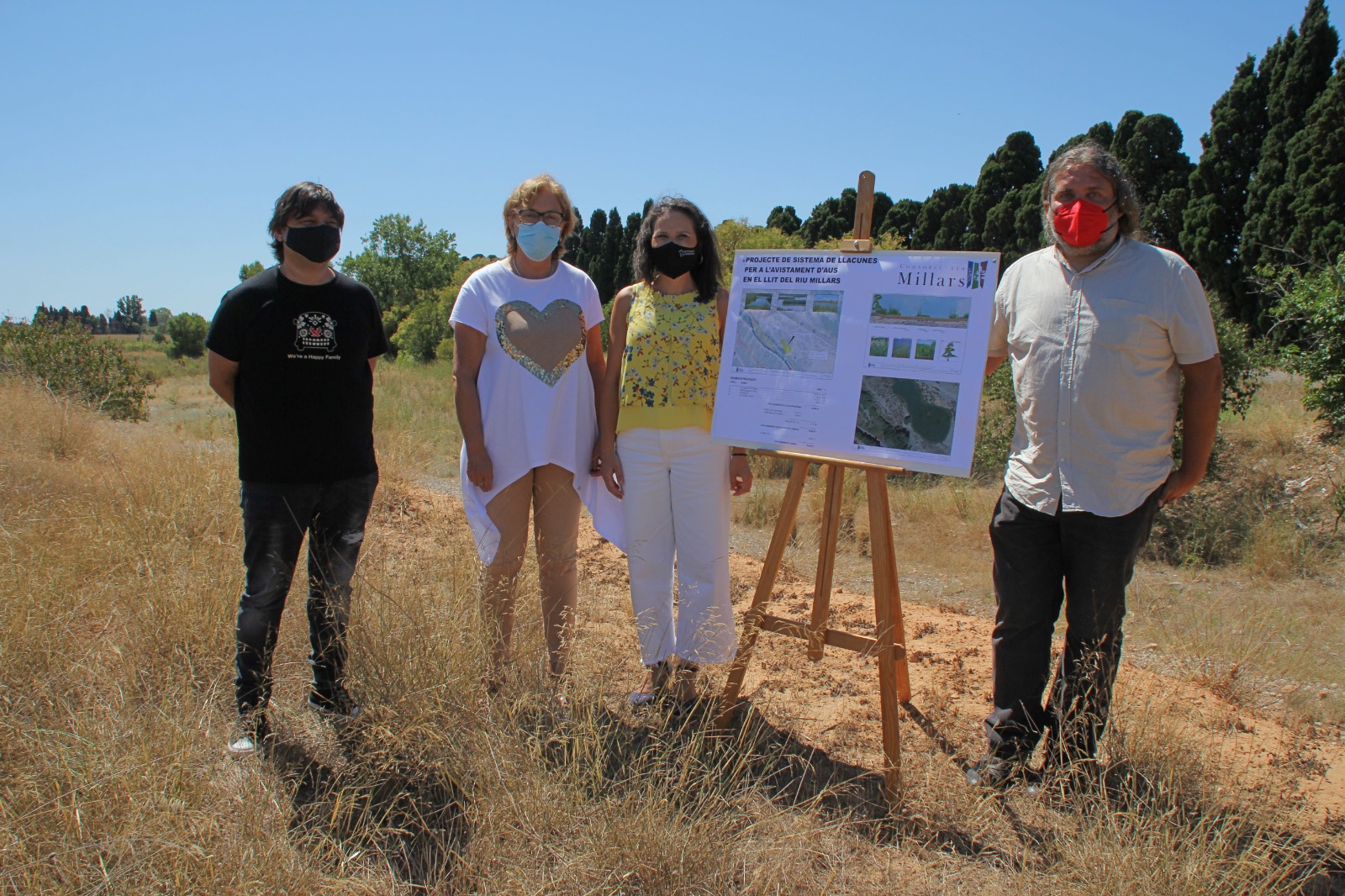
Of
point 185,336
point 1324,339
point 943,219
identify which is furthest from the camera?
point 185,336

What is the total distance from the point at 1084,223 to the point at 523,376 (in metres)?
1.99

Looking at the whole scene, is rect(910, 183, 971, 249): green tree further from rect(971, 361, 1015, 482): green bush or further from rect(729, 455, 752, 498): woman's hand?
rect(729, 455, 752, 498): woman's hand

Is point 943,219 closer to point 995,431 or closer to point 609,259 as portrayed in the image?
point 609,259

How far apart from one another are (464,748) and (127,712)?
3.49ft

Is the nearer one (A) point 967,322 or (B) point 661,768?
(B) point 661,768

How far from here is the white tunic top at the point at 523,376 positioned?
10.7 feet

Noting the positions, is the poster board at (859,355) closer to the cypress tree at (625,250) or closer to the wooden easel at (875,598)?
the wooden easel at (875,598)

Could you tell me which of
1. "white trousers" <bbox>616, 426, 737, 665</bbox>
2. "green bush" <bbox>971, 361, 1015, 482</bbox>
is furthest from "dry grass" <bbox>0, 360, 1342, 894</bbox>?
"green bush" <bbox>971, 361, 1015, 482</bbox>

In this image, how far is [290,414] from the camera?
2.94 metres

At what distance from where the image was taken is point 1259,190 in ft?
52.1

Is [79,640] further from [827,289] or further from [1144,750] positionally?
[1144,750]

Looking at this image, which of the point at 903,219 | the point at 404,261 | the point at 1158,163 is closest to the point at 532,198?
the point at 1158,163

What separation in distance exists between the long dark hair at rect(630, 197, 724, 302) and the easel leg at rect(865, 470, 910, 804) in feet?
3.25

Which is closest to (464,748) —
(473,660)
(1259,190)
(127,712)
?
(473,660)
